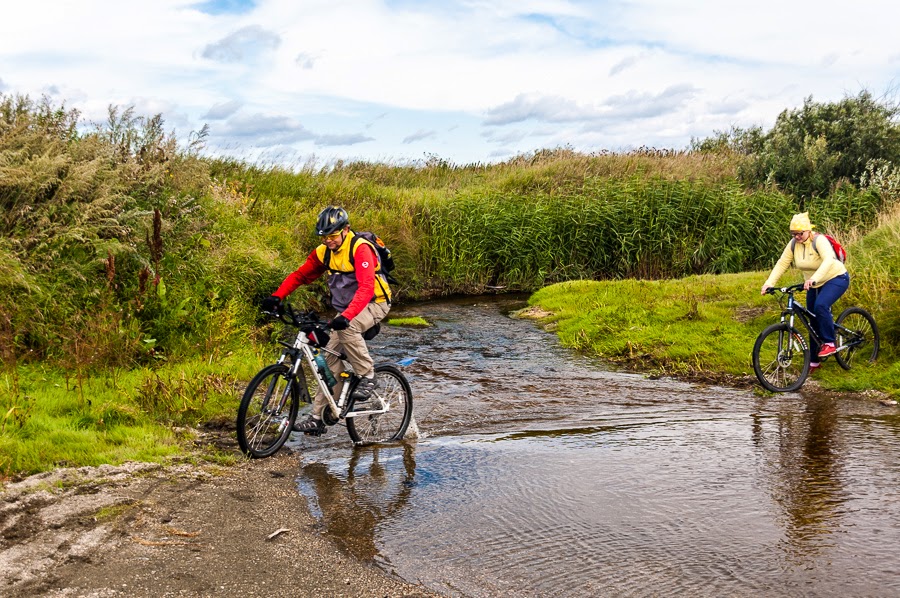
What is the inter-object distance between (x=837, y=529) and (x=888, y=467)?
1.86m

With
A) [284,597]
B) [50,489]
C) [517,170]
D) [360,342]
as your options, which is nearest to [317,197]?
[517,170]

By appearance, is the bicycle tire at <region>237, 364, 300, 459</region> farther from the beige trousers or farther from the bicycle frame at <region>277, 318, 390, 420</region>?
the beige trousers

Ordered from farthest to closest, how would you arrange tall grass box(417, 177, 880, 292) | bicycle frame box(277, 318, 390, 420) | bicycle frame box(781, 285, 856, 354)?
1. tall grass box(417, 177, 880, 292)
2. bicycle frame box(781, 285, 856, 354)
3. bicycle frame box(277, 318, 390, 420)

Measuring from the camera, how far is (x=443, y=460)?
7789 mm

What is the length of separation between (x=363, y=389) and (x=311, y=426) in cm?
64

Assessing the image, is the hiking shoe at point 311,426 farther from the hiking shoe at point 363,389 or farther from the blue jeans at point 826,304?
the blue jeans at point 826,304

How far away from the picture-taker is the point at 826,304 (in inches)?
432

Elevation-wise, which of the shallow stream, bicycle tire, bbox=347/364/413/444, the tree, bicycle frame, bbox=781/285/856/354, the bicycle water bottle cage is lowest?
the shallow stream

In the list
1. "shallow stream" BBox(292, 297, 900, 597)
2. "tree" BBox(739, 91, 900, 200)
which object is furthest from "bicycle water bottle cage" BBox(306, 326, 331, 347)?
"tree" BBox(739, 91, 900, 200)

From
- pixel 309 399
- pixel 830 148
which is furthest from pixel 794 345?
pixel 830 148

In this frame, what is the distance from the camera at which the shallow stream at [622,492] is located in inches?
207

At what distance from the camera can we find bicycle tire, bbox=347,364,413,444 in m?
8.34

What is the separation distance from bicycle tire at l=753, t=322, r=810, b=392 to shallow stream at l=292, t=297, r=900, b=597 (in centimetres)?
35

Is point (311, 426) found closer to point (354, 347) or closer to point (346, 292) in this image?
point (354, 347)
